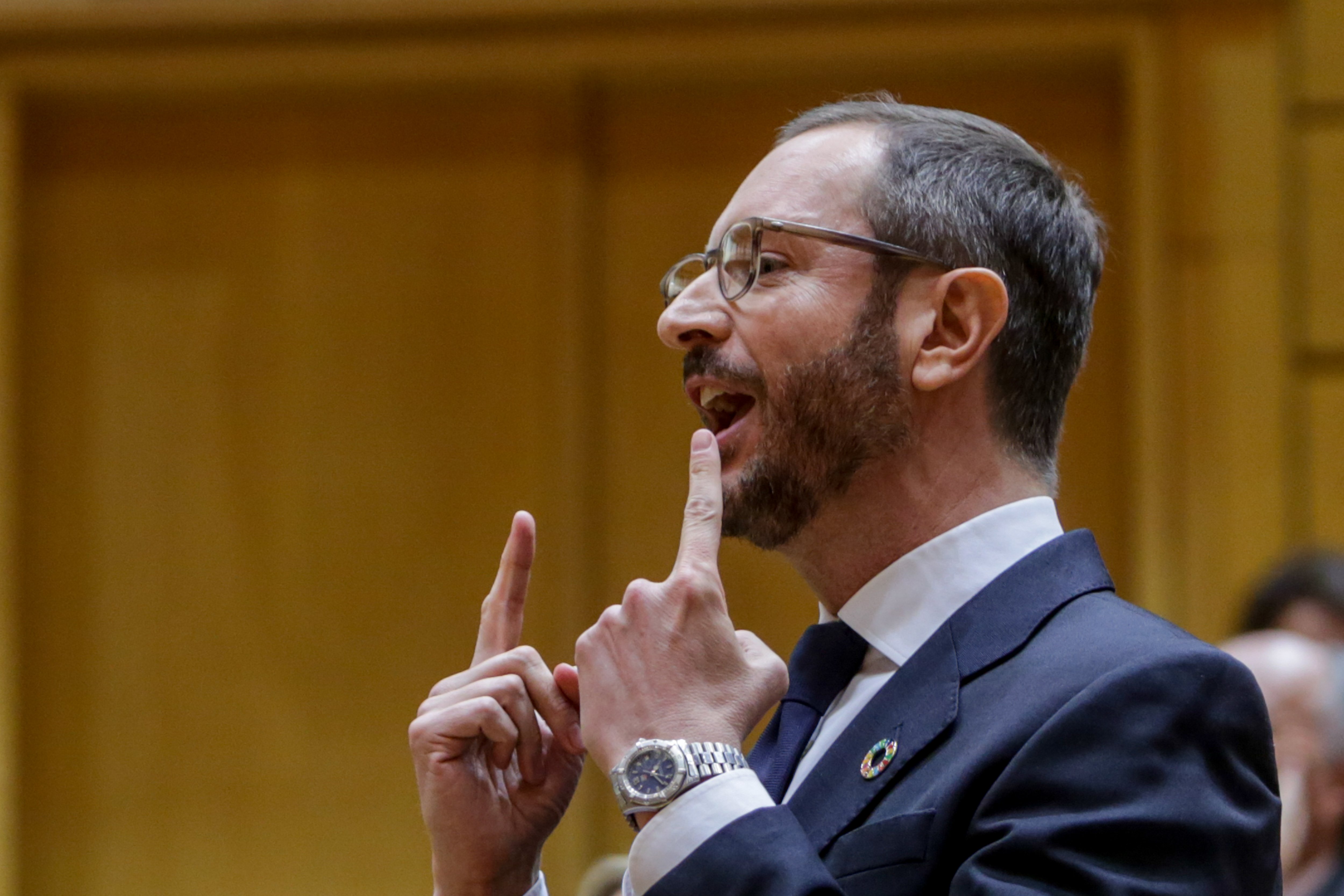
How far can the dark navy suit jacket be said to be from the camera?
3.71ft

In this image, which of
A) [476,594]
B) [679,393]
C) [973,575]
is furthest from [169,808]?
[973,575]

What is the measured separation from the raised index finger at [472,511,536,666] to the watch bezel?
373mm

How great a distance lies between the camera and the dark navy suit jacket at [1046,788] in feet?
3.71

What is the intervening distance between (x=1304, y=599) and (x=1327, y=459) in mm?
462

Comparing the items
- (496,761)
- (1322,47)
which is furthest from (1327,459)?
(496,761)

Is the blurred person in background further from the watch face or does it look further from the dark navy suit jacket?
the watch face

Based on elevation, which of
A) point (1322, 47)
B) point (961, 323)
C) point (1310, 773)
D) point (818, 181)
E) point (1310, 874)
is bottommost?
point (1310, 874)

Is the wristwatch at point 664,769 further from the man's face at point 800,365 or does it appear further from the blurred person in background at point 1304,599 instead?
the blurred person in background at point 1304,599

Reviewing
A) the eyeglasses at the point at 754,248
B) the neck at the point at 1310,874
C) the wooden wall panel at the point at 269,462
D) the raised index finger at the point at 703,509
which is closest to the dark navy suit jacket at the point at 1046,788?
the raised index finger at the point at 703,509

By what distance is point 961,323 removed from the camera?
60.8 inches

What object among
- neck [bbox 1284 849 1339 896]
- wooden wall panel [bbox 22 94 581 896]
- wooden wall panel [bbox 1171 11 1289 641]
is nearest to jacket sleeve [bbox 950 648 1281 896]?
neck [bbox 1284 849 1339 896]

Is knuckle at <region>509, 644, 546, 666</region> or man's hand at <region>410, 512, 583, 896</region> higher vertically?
knuckle at <region>509, 644, 546, 666</region>

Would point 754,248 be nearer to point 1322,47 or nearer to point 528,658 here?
point 528,658

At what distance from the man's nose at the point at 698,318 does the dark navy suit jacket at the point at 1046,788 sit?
0.43 meters
